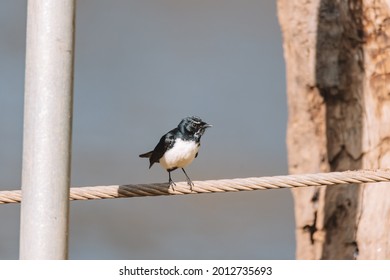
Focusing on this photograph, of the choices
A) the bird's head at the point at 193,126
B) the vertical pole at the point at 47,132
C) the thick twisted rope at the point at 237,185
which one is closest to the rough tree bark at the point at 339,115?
the bird's head at the point at 193,126

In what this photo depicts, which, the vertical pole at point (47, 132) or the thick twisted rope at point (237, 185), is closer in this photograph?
the vertical pole at point (47, 132)

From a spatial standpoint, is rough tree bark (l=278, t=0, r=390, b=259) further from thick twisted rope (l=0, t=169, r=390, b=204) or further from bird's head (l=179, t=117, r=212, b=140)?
thick twisted rope (l=0, t=169, r=390, b=204)

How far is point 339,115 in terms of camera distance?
6.46m

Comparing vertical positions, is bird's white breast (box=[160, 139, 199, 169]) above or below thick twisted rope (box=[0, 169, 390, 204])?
above

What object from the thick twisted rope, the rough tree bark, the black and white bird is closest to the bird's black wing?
the black and white bird

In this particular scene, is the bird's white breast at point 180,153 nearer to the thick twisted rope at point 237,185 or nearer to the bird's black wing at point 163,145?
the bird's black wing at point 163,145

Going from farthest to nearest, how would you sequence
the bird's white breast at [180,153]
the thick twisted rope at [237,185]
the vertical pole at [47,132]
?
the bird's white breast at [180,153]
the thick twisted rope at [237,185]
the vertical pole at [47,132]

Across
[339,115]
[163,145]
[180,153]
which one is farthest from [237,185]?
[339,115]

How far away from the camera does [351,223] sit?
6.45 m

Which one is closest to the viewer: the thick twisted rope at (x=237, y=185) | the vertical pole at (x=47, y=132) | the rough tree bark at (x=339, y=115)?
the vertical pole at (x=47, y=132)

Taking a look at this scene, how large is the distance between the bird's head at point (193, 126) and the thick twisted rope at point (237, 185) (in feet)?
2.74

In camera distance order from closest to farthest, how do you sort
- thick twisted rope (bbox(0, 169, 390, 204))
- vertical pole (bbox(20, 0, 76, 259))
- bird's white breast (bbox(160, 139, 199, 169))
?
vertical pole (bbox(20, 0, 76, 259)) < thick twisted rope (bbox(0, 169, 390, 204)) < bird's white breast (bbox(160, 139, 199, 169))

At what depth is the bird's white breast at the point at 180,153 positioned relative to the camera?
17.1 ft

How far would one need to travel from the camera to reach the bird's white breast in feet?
17.1
